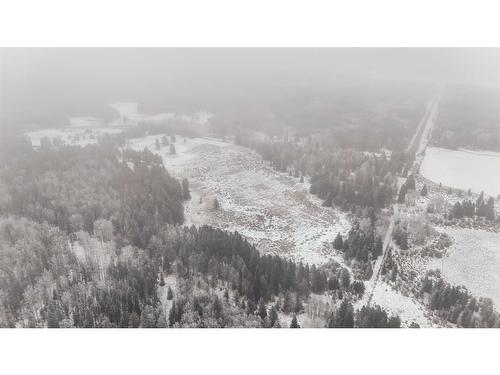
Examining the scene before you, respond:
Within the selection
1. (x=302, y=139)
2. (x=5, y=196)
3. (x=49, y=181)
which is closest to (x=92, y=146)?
(x=49, y=181)

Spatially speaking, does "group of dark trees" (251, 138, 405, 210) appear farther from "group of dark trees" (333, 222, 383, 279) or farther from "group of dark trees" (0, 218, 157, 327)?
"group of dark trees" (0, 218, 157, 327)

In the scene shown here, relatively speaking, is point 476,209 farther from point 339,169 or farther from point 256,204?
point 256,204

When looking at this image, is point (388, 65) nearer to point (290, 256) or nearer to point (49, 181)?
point (290, 256)

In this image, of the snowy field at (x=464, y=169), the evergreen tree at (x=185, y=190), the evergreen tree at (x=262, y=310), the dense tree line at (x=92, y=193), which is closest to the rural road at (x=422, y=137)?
the snowy field at (x=464, y=169)

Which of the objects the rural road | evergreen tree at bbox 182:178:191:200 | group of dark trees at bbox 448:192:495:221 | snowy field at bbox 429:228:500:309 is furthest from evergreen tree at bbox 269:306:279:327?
group of dark trees at bbox 448:192:495:221

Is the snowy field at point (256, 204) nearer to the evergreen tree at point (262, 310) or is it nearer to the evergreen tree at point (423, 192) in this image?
the evergreen tree at point (262, 310)

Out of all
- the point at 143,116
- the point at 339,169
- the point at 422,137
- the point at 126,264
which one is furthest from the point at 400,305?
the point at 143,116

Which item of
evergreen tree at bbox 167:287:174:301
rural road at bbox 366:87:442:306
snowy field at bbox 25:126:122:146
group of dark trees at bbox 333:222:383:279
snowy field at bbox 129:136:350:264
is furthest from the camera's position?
snowy field at bbox 25:126:122:146

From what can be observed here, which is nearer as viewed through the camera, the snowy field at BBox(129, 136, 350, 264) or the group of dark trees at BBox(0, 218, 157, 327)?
the group of dark trees at BBox(0, 218, 157, 327)
